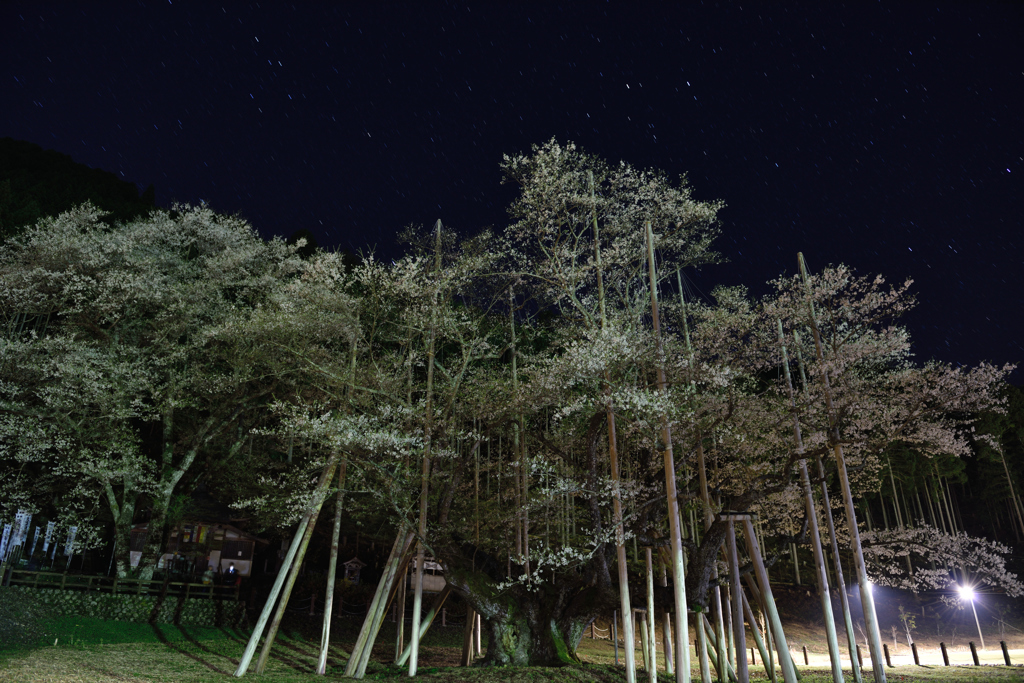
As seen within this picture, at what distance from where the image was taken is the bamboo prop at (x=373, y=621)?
11.6 m

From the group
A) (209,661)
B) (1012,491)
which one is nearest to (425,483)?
(209,661)

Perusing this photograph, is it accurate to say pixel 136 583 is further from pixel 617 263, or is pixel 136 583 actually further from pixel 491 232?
pixel 617 263

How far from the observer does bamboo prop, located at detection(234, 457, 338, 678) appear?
11.0 meters

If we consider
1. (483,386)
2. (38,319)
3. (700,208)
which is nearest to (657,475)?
(483,386)

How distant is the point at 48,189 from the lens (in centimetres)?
2959

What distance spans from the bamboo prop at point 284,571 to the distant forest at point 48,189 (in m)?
16.7

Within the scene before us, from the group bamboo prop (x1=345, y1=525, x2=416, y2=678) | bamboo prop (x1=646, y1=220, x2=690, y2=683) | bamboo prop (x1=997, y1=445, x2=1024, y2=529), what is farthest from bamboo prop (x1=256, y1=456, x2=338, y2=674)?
bamboo prop (x1=997, y1=445, x2=1024, y2=529)

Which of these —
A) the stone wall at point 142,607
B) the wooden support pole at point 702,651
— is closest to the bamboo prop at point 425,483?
the wooden support pole at point 702,651

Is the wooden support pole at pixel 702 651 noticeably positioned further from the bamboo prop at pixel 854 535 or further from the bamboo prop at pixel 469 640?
the bamboo prop at pixel 469 640

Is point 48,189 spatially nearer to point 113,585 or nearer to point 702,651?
point 113,585

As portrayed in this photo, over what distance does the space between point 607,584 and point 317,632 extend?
41.0 feet

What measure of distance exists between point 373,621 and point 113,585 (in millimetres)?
10931

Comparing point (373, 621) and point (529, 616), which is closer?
point (373, 621)

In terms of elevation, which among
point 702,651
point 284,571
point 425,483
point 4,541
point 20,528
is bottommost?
point 702,651
